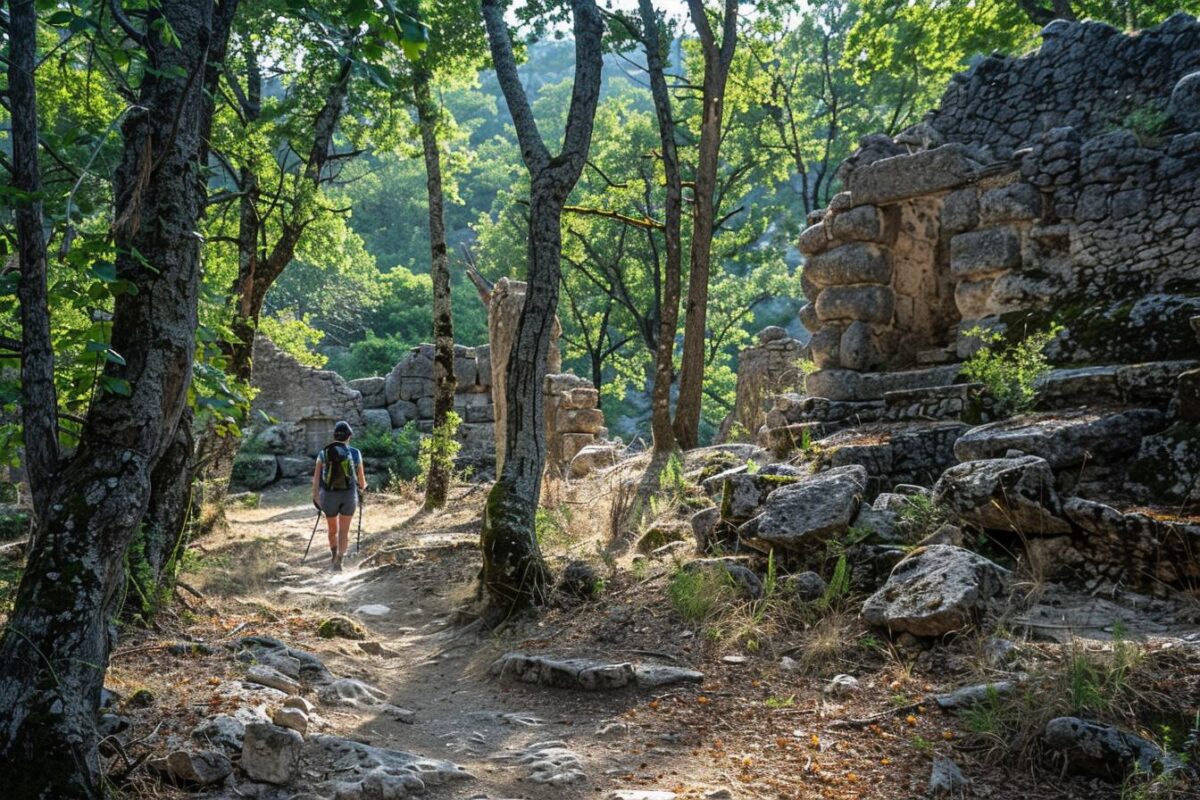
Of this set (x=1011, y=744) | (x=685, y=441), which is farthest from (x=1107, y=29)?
(x=1011, y=744)

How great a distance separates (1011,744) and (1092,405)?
370 centimetres

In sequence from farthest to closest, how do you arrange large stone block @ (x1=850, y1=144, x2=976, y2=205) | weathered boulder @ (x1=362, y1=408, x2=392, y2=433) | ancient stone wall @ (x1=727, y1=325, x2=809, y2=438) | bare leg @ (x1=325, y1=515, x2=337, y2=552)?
weathered boulder @ (x1=362, y1=408, x2=392, y2=433) → ancient stone wall @ (x1=727, y1=325, x2=809, y2=438) → bare leg @ (x1=325, y1=515, x2=337, y2=552) → large stone block @ (x1=850, y1=144, x2=976, y2=205)

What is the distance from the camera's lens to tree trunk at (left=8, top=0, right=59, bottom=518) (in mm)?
2938

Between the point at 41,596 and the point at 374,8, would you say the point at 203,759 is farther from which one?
the point at 374,8

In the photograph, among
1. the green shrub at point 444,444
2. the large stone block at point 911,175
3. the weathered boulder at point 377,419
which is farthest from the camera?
the weathered boulder at point 377,419

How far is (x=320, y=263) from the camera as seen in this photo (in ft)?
41.5

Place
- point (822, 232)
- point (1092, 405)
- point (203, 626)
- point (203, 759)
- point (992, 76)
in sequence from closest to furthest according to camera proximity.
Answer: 1. point (203, 759)
2. point (203, 626)
3. point (1092, 405)
4. point (822, 232)
5. point (992, 76)

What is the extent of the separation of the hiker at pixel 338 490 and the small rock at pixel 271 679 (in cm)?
510

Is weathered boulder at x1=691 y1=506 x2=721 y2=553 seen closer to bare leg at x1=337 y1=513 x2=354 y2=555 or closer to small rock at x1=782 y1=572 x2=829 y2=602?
small rock at x1=782 y1=572 x2=829 y2=602

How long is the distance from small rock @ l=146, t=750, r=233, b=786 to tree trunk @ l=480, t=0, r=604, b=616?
3.28 m

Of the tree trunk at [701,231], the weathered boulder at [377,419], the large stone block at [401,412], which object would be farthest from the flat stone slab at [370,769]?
the large stone block at [401,412]

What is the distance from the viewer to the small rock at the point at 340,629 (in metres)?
5.93

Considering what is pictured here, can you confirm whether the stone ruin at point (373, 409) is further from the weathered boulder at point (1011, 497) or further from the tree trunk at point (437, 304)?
the weathered boulder at point (1011, 497)

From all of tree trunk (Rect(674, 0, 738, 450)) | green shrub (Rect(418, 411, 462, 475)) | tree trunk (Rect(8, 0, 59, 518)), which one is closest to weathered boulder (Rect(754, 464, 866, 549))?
tree trunk (Rect(8, 0, 59, 518))
